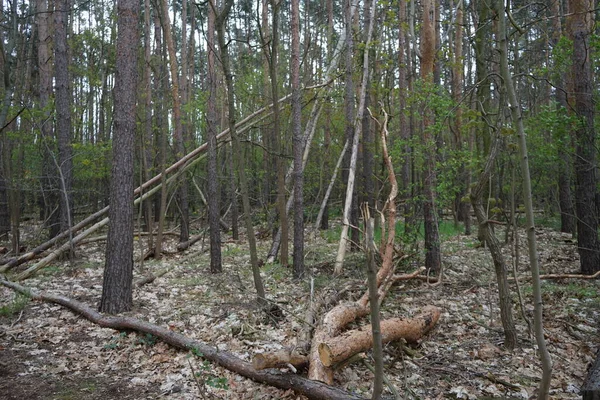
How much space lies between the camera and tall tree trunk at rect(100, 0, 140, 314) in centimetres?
711

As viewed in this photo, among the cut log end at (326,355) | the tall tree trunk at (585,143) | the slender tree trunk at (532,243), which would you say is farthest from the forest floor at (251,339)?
the slender tree trunk at (532,243)

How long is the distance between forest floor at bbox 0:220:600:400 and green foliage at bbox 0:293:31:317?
0.05 ft

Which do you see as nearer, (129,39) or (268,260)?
(129,39)

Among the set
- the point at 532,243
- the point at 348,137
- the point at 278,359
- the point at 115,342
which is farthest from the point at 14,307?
the point at 348,137

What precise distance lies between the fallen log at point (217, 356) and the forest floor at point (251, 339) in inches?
4.0

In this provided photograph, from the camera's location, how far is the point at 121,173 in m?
7.15

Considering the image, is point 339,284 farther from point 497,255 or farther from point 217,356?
point 217,356

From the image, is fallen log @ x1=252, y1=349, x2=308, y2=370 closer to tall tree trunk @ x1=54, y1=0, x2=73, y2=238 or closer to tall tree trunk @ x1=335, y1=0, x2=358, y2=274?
tall tree trunk @ x1=335, y1=0, x2=358, y2=274

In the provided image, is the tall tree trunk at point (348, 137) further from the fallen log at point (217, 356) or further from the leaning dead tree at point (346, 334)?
the fallen log at point (217, 356)

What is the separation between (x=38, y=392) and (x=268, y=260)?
7.07m

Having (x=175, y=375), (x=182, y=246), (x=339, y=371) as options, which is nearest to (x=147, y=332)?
(x=175, y=375)

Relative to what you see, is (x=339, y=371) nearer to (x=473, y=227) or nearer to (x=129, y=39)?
(x=129, y=39)

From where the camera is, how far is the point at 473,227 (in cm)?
1817

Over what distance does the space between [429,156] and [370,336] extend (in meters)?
4.58
